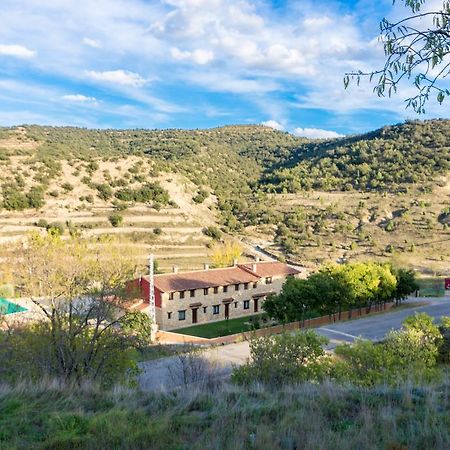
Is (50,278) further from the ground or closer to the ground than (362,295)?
further from the ground

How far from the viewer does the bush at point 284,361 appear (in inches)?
607

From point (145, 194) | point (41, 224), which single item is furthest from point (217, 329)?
point (145, 194)

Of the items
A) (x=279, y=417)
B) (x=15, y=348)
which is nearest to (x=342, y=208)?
(x=15, y=348)

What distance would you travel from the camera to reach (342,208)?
259ft

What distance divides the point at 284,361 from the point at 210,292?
2533cm

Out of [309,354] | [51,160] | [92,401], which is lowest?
[309,354]

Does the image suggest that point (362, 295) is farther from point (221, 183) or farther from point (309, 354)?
point (221, 183)

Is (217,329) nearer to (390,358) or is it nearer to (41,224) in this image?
(390,358)

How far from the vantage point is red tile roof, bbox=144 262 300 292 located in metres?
40.1

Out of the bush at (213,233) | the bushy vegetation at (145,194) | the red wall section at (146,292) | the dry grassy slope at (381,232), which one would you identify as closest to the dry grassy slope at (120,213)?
the bush at (213,233)

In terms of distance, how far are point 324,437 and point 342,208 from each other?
75.2 m

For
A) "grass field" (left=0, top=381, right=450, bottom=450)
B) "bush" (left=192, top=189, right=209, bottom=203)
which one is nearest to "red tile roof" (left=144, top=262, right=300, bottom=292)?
"grass field" (left=0, top=381, right=450, bottom=450)

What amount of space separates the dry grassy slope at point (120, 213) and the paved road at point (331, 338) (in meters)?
26.1

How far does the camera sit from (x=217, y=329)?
126 feet
